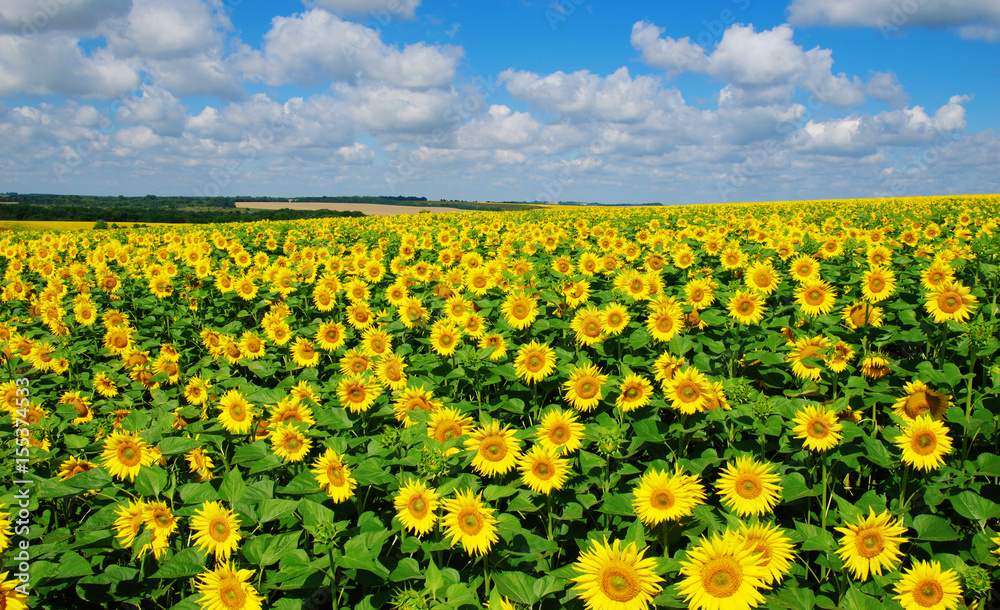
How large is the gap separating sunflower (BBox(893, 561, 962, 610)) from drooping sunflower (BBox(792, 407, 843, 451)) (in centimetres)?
68

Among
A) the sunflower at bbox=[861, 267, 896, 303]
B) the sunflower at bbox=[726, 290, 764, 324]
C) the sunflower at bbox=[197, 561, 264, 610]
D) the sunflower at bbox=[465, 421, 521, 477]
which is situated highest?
the sunflower at bbox=[861, 267, 896, 303]

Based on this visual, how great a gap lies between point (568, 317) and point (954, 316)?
119 inches

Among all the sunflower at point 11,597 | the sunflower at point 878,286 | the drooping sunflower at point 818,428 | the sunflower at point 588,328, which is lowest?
the sunflower at point 11,597

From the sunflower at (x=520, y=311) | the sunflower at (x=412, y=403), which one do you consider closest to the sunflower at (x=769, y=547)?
the sunflower at (x=412, y=403)

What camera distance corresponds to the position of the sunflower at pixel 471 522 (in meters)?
2.44

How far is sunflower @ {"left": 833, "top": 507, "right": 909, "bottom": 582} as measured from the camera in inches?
89.5

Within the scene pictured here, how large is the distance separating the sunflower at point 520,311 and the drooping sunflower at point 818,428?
2499 mm

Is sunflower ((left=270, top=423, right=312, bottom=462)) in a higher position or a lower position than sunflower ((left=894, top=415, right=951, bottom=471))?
lower

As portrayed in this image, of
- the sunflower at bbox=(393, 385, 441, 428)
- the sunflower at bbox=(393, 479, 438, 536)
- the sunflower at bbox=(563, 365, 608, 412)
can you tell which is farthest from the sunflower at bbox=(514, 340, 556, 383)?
the sunflower at bbox=(393, 479, 438, 536)

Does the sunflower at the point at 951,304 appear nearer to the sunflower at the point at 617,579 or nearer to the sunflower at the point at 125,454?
the sunflower at the point at 617,579

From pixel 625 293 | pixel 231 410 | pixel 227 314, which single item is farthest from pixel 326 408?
pixel 227 314

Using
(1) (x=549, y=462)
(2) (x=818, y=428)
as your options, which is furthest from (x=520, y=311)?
(2) (x=818, y=428)

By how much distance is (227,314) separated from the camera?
7.41 metres

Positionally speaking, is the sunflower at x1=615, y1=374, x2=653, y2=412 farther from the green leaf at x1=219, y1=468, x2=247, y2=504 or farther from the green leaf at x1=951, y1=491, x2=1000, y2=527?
the green leaf at x1=219, y1=468, x2=247, y2=504
